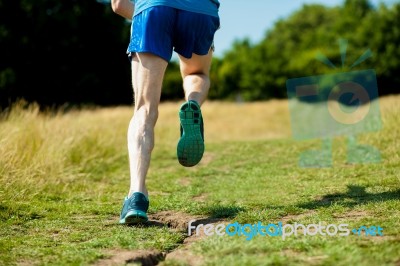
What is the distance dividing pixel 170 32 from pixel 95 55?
2099 cm

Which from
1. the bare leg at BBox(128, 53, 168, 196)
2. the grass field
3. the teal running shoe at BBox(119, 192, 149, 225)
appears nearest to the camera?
the grass field

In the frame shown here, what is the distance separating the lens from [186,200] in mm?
3713

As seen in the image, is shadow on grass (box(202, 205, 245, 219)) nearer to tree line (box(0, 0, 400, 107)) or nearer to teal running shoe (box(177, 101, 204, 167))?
teal running shoe (box(177, 101, 204, 167))

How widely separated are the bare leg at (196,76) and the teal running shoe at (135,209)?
2.66ft

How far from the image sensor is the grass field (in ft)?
7.28

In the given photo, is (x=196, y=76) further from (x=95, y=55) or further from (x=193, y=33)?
(x=95, y=55)

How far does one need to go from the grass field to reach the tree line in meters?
9.24

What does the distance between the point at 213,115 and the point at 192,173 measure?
12.0 m

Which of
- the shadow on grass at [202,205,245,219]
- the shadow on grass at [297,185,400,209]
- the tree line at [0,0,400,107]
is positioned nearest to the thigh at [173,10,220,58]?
the shadow on grass at [202,205,245,219]

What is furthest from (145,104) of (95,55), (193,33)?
(95,55)

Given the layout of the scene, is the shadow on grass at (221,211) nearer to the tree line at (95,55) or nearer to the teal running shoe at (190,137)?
the teal running shoe at (190,137)

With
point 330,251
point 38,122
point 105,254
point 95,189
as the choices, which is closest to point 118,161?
point 38,122

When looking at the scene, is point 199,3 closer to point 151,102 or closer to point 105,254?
point 151,102

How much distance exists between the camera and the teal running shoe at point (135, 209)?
2.78m
